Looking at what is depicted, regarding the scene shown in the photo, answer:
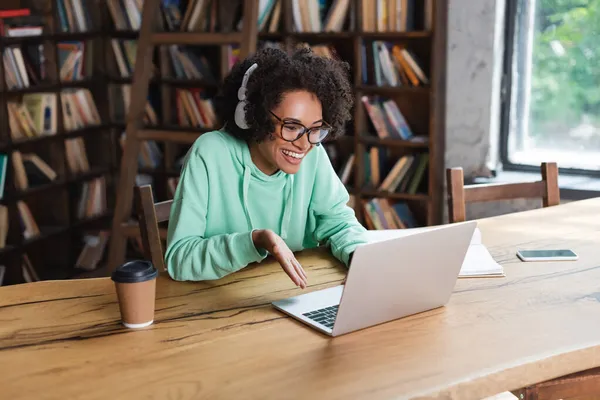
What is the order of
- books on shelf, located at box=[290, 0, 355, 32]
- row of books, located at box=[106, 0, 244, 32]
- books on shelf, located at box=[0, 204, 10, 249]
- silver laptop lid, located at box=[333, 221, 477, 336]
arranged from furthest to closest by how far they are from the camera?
row of books, located at box=[106, 0, 244, 32] → books on shelf, located at box=[0, 204, 10, 249] → books on shelf, located at box=[290, 0, 355, 32] → silver laptop lid, located at box=[333, 221, 477, 336]

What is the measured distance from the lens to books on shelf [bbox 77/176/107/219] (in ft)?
14.3

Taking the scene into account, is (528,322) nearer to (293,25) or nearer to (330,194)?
(330,194)

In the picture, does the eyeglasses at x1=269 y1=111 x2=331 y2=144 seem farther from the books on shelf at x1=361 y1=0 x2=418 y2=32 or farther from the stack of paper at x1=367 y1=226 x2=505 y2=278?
the books on shelf at x1=361 y1=0 x2=418 y2=32

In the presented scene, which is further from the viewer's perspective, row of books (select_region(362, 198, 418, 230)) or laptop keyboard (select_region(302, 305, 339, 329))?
row of books (select_region(362, 198, 418, 230))

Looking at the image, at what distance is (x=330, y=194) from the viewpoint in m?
2.00

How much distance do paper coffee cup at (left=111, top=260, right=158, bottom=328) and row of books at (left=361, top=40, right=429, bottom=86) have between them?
239cm

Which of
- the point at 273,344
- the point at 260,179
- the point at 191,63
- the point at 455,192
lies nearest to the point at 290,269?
the point at 273,344

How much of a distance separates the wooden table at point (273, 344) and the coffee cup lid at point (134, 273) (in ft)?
→ 0.33

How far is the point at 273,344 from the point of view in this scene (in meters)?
1.35

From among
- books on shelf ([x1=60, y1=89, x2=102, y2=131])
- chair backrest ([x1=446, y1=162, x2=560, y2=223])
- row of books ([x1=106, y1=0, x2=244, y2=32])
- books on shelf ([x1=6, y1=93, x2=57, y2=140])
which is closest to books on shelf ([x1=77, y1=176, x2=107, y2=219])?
books on shelf ([x1=60, y1=89, x2=102, y2=131])

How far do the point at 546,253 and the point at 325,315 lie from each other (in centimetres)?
71

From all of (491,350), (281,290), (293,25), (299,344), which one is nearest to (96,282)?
(281,290)

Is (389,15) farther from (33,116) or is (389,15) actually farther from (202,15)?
(33,116)

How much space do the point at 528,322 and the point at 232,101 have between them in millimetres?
919
